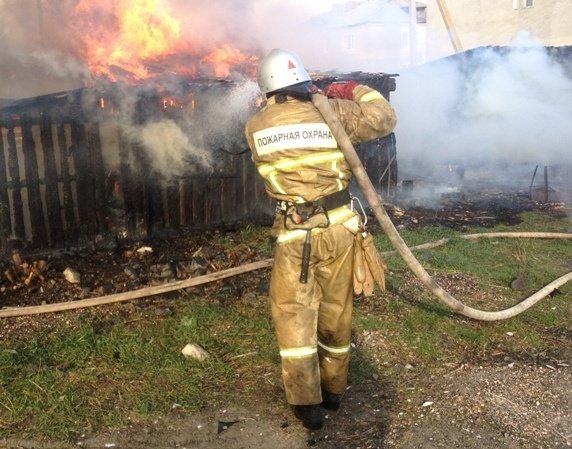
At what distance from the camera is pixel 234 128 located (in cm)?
830

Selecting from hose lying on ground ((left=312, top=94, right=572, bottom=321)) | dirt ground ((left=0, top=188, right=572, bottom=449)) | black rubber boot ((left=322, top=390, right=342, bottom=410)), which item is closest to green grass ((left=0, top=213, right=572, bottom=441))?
dirt ground ((left=0, top=188, right=572, bottom=449))

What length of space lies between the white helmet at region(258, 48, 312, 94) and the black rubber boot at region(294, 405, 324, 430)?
2169 millimetres

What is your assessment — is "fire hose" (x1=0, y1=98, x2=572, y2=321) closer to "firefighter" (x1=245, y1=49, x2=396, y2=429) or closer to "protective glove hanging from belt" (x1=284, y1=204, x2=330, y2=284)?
"firefighter" (x1=245, y1=49, x2=396, y2=429)

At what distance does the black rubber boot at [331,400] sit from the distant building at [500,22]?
26923 millimetres

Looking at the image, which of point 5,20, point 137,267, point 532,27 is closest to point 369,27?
point 532,27

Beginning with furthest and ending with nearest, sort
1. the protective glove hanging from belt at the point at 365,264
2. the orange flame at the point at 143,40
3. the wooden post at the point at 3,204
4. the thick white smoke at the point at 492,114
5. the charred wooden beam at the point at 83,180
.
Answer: the thick white smoke at the point at 492,114
the orange flame at the point at 143,40
the charred wooden beam at the point at 83,180
the wooden post at the point at 3,204
the protective glove hanging from belt at the point at 365,264

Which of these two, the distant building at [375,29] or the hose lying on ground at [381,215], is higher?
the distant building at [375,29]

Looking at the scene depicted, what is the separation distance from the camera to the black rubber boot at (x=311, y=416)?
12.2ft

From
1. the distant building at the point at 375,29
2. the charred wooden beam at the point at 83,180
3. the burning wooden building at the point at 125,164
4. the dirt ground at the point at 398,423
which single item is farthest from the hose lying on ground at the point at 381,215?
the distant building at the point at 375,29

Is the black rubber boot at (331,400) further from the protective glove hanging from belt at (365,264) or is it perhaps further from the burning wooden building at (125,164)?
the burning wooden building at (125,164)

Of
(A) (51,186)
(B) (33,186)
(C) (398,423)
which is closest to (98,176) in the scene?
(A) (51,186)

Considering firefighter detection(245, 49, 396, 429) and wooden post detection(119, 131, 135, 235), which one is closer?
firefighter detection(245, 49, 396, 429)

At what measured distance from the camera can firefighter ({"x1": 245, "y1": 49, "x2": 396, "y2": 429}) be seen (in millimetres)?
3623

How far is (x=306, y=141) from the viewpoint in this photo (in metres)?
3.57
